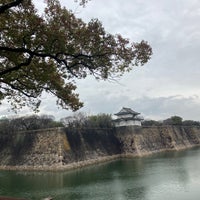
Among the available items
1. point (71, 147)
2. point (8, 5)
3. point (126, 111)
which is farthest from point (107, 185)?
point (126, 111)

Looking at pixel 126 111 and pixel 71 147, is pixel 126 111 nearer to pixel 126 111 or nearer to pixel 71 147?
pixel 126 111

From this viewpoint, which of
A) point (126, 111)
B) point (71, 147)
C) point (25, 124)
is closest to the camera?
point (71, 147)

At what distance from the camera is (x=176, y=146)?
39719 mm

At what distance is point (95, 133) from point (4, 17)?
26.5m

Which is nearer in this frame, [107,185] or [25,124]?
[107,185]

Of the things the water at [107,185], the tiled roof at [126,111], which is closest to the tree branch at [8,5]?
the water at [107,185]

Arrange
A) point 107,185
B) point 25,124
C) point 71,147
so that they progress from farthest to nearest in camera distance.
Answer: point 25,124 < point 71,147 < point 107,185

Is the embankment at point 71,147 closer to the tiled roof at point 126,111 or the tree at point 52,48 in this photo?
the tiled roof at point 126,111

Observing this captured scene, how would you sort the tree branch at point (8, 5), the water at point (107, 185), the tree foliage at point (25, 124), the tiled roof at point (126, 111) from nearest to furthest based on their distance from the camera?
the tree branch at point (8, 5), the water at point (107, 185), the tree foliage at point (25, 124), the tiled roof at point (126, 111)

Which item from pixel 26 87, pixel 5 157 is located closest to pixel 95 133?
pixel 5 157

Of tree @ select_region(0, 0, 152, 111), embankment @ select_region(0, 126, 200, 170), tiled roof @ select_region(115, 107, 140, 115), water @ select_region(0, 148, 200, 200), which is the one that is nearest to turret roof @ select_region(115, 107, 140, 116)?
tiled roof @ select_region(115, 107, 140, 115)

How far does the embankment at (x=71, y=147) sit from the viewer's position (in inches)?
966

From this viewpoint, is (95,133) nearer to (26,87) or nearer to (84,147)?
(84,147)

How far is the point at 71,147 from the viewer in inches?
1035
